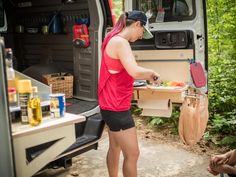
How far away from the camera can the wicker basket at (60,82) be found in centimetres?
386

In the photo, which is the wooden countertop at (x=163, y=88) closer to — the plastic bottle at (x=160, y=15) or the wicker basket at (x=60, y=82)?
the plastic bottle at (x=160, y=15)

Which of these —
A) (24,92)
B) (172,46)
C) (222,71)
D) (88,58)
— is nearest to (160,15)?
(172,46)

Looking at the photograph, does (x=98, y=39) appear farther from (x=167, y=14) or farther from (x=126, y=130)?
(x=126, y=130)

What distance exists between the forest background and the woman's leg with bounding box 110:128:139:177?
182cm

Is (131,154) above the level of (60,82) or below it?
below

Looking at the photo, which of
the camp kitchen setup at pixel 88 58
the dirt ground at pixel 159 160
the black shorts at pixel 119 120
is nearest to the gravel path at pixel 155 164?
the dirt ground at pixel 159 160

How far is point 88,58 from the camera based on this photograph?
12.2 ft

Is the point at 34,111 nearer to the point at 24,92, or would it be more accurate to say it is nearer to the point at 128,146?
the point at 24,92

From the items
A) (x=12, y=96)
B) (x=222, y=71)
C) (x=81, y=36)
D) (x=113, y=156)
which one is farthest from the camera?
(x=222, y=71)

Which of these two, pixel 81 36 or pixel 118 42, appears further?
pixel 81 36

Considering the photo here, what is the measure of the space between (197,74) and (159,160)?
114 centimetres

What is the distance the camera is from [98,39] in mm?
3572

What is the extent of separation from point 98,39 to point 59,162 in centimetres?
139

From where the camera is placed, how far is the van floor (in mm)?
3432
